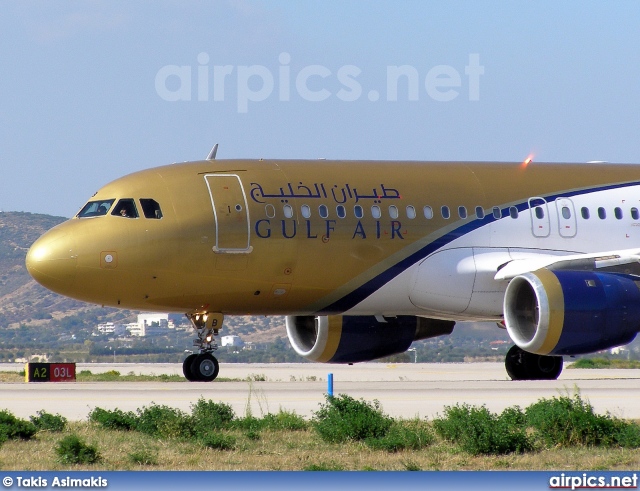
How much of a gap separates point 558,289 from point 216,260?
6578mm

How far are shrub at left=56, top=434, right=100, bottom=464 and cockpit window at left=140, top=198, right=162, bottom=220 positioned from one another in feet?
35.7

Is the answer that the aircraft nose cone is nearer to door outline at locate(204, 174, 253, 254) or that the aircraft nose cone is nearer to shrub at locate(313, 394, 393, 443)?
door outline at locate(204, 174, 253, 254)

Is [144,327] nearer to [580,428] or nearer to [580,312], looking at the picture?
[580,312]

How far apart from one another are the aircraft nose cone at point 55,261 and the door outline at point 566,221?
10356mm

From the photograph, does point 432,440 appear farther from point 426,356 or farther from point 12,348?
point 12,348

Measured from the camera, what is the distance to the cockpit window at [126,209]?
25141 millimetres

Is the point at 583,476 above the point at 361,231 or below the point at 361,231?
below

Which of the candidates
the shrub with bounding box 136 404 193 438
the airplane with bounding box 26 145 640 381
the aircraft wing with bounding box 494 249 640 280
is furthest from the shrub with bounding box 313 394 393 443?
the aircraft wing with bounding box 494 249 640 280

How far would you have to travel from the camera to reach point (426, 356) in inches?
3034

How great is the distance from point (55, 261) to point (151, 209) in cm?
208

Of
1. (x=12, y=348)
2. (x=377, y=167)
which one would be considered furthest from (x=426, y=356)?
(x=377, y=167)

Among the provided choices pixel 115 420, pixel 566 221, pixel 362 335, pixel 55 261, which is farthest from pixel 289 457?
pixel 566 221

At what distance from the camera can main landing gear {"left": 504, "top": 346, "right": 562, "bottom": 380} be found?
29156 mm

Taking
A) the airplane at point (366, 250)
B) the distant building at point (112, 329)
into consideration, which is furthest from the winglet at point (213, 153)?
the distant building at point (112, 329)
